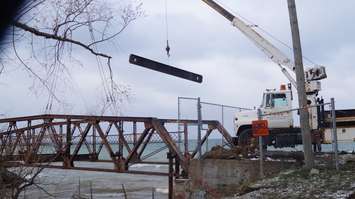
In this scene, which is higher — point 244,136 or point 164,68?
point 164,68

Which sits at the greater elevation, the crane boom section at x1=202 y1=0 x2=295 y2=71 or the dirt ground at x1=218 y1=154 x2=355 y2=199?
the crane boom section at x1=202 y1=0 x2=295 y2=71

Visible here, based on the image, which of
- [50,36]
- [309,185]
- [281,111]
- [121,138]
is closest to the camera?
[50,36]

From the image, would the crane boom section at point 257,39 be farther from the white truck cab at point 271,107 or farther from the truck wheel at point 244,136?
the truck wheel at point 244,136

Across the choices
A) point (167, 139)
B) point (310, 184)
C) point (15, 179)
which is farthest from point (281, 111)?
point (15, 179)

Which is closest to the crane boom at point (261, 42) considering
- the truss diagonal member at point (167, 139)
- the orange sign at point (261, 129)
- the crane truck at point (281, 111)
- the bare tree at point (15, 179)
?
the crane truck at point (281, 111)

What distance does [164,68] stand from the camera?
16953 millimetres

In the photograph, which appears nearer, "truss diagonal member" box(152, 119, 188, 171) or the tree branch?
the tree branch

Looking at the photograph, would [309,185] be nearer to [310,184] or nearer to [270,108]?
[310,184]

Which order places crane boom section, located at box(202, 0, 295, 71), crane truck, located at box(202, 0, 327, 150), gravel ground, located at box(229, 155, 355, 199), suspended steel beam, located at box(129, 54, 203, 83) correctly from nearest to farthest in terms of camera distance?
gravel ground, located at box(229, 155, 355, 199) < suspended steel beam, located at box(129, 54, 203, 83) < crane truck, located at box(202, 0, 327, 150) < crane boom section, located at box(202, 0, 295, 71)

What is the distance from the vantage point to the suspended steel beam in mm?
15790

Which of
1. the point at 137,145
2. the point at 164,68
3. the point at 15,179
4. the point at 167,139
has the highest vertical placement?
the point at 164,68

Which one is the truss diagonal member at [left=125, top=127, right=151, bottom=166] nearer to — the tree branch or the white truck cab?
the white truck cab

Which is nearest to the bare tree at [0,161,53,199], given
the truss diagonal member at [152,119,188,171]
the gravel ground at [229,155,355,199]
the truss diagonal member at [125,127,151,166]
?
the gravel ground at [229,155,355,199]

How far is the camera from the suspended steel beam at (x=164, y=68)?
15790 millimetres
